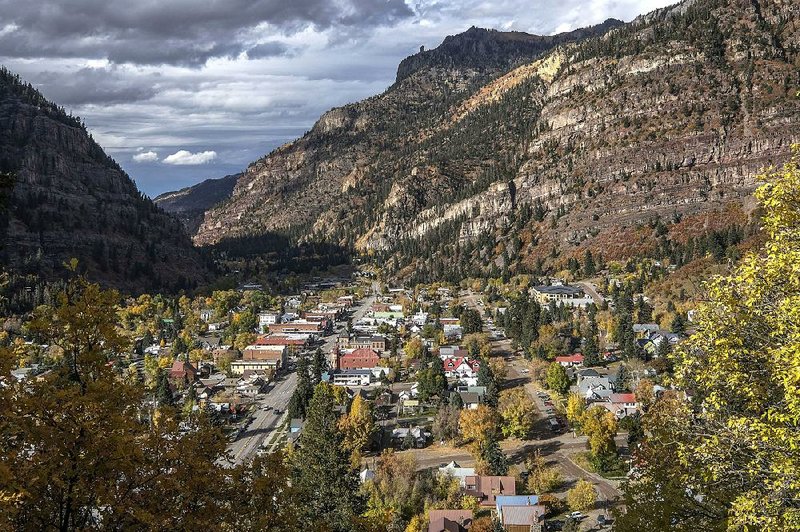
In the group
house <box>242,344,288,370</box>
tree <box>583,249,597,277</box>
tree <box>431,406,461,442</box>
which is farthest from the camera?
tree <box>583,249,597,277</box>

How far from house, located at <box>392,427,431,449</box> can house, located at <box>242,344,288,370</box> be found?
1171 inches

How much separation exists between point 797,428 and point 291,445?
139 feet

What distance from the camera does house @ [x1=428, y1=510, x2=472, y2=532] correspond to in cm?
3453

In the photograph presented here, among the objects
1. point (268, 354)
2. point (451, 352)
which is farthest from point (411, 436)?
point (268, 354)

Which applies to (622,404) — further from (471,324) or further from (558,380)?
(471,324)

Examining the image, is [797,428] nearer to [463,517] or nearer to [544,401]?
[463,517]

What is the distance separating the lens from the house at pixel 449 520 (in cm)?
3453

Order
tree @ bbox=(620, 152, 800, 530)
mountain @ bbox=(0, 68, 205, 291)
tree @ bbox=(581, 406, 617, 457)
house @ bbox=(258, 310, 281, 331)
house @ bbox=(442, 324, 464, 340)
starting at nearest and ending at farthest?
tree @ bbox=(620, 152, 800, 530), tree @ bbox=(581, 406, 617, 457), house @ bbox=(442, 324, 464, 340), house @ bbox=(258, 310, 281, 331), mountain @ bbox=(0, 68, 205, 291)

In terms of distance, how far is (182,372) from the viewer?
7225cm

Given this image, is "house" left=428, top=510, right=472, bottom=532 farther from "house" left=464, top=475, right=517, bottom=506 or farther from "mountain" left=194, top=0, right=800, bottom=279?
"mountain" left=194, top=0, right=800, bottom=279

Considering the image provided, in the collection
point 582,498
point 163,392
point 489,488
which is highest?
point 163,392

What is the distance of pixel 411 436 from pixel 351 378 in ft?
73.9

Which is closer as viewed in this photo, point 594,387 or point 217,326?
point 594,387

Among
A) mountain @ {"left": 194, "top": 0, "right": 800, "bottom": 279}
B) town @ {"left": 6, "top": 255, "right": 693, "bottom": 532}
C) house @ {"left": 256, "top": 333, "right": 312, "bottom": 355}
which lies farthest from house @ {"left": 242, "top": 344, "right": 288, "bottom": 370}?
mountain @ {"left": 194, "top": 0, "right": 800, "bottom": 279}
